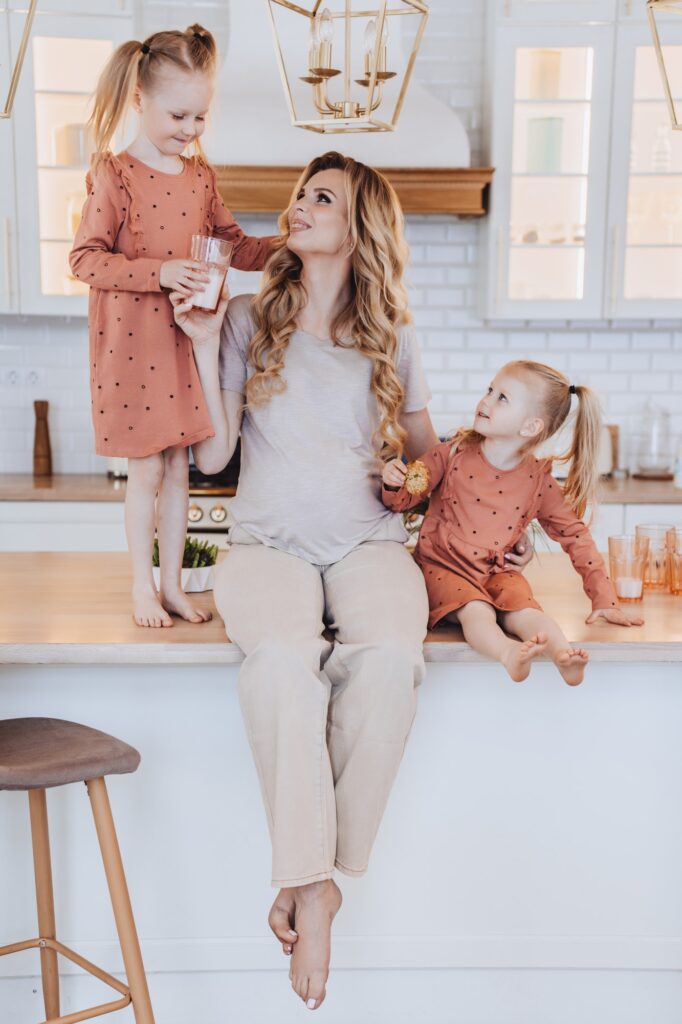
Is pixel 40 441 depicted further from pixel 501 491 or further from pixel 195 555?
pixel 501 491

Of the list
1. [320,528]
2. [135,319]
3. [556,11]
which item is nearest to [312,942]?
[320,528]

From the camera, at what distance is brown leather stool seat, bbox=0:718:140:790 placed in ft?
5.04

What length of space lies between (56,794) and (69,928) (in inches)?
10.7

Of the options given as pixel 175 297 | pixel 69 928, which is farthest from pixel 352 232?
pixel 69 928

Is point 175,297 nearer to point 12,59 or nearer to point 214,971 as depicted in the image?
point 214,971

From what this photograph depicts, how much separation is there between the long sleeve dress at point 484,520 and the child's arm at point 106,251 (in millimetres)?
626

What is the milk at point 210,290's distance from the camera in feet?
5.95

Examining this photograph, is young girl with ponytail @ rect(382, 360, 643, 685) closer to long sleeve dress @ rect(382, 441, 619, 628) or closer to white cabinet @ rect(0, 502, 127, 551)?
long sleeve dress @ rect(382, 441, 619, 628)

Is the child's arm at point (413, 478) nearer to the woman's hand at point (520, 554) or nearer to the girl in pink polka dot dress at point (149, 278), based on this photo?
the woman's hand at point (520, 554)

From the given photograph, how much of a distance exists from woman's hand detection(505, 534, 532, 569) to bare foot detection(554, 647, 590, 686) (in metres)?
0.37

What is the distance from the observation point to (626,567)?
6.83 ft

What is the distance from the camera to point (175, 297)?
6.03ft

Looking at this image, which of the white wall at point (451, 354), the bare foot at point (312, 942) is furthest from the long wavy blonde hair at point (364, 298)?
the white wall at point (451, 354)

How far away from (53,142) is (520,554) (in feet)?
8.44
